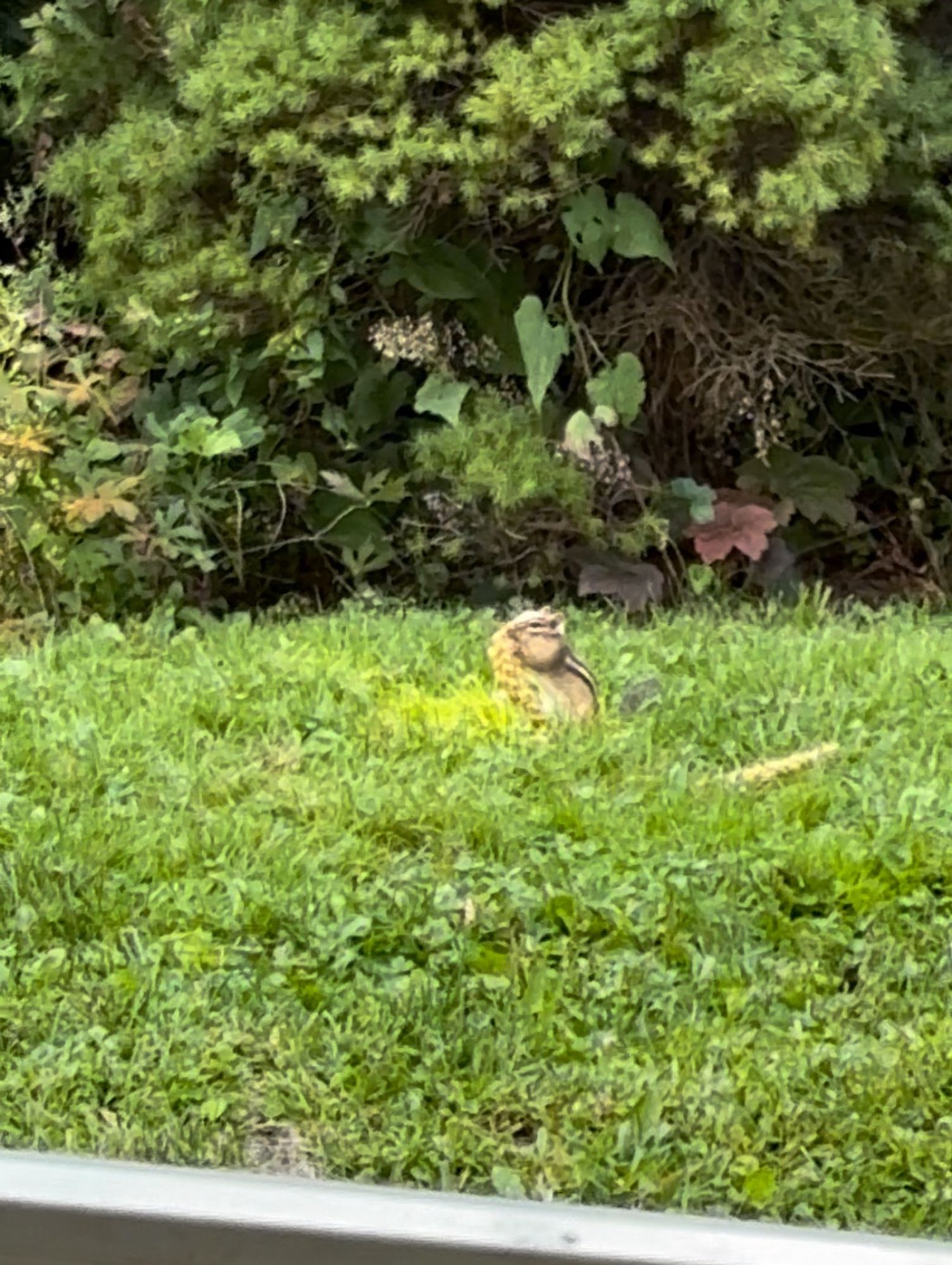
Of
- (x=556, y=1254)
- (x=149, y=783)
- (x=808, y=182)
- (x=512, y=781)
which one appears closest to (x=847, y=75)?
(x=808, y=182)

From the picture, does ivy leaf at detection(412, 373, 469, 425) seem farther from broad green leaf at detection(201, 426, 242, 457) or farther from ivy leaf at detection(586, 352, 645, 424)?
broad green leaf at detection(201, 426, 242, 457)

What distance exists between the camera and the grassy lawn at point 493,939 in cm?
191

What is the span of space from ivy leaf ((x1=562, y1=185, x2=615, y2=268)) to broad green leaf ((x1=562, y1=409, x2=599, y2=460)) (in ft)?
1.48

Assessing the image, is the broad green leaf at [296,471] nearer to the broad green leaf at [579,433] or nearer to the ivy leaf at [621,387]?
the broad green leaf at [579,433]

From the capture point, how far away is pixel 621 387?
4.13 metres

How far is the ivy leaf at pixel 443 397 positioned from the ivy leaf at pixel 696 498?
0.73 metres

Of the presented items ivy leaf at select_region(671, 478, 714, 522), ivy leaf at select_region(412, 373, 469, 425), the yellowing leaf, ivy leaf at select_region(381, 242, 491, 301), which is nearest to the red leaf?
ivy leaf at select_region(671, 478, 714, 522)

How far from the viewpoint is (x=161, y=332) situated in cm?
421

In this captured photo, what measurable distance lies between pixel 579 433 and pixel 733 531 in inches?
23.2

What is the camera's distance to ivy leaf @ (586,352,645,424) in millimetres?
4125

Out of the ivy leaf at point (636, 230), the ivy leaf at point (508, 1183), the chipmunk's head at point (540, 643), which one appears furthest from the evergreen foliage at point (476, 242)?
the ivy leaf at point (508, 1183)

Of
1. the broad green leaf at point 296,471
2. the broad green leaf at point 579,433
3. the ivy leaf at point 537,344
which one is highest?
the ivy leaf at point 537,344

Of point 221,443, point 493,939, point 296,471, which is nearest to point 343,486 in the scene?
point 296,471

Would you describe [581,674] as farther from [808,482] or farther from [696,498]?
[808,482]
